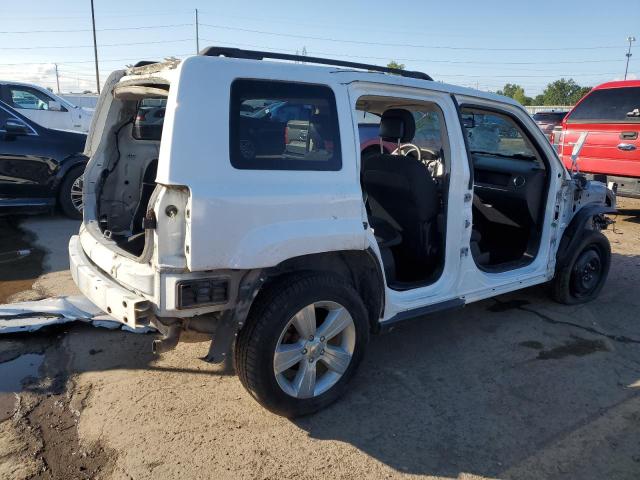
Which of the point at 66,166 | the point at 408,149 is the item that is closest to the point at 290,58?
the point at 408,149

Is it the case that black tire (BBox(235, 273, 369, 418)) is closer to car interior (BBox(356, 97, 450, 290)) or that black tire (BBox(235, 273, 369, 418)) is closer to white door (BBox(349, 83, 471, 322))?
white door (BBox(349, 83, 471, 322))

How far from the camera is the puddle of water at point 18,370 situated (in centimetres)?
323

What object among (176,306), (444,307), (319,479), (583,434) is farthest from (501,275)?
(176,306)

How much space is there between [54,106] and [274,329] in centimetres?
1053

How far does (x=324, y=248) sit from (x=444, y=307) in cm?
122

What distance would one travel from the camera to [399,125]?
374 centimetres

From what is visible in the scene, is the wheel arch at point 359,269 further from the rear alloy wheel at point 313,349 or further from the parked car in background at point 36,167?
the parked car in background at point 36,167

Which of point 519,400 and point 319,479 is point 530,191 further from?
point 319,479

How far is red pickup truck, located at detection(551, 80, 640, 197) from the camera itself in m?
7.84

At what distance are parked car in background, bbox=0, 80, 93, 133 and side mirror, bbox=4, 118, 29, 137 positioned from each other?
10.8ft

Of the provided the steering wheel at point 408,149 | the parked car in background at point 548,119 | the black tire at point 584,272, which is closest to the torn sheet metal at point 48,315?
the steering wheel at point 408,149

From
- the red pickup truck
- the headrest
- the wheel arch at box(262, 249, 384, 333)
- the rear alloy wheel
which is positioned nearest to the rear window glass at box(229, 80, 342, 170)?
the wheel arch at box(262, 249, 384, 333)

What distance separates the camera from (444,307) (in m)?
3.63

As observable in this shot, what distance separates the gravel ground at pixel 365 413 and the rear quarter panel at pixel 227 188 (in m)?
1.00
